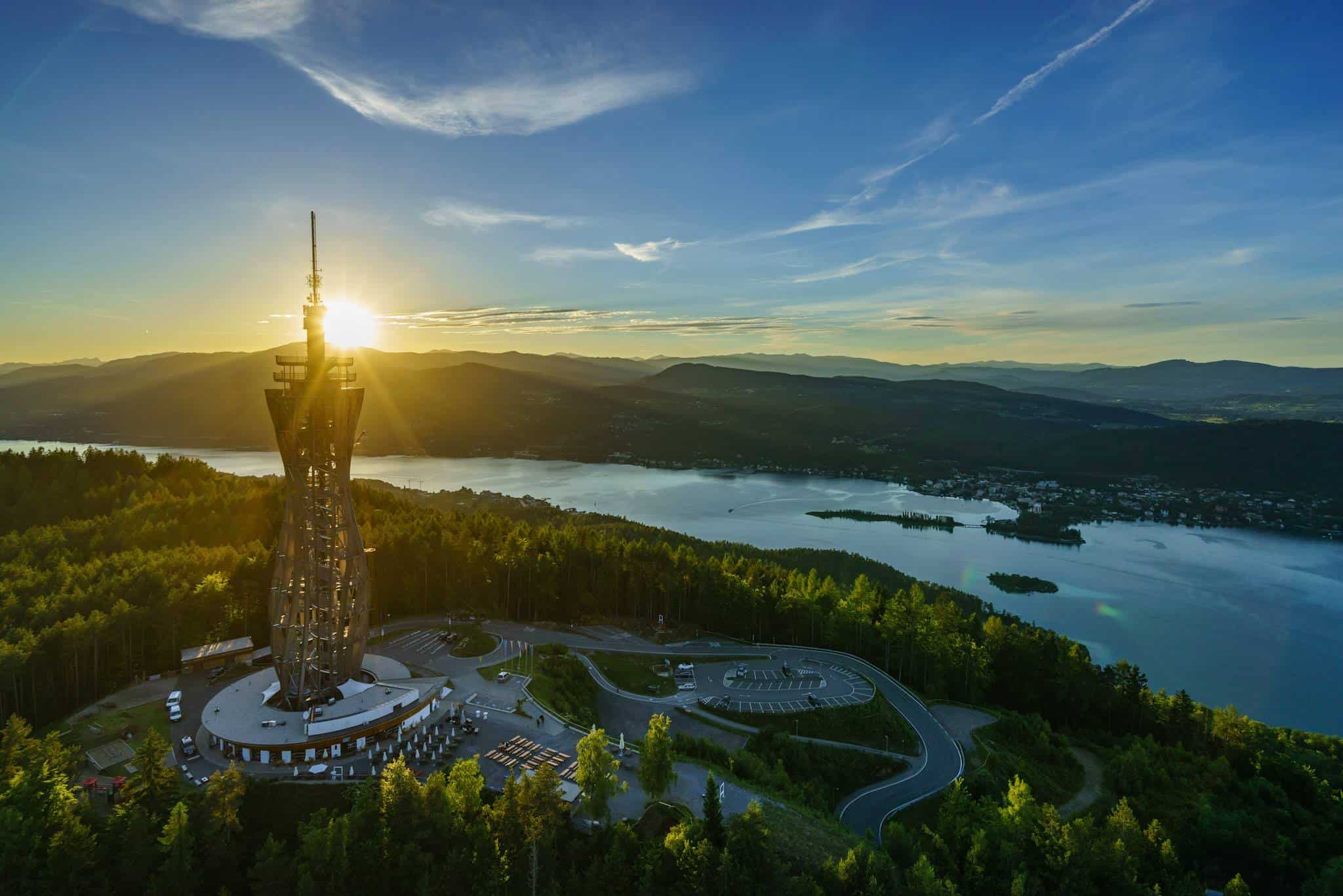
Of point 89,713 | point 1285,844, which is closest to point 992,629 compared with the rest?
point 1285,844

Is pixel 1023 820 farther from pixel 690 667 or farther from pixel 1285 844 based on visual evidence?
pixel 690 667

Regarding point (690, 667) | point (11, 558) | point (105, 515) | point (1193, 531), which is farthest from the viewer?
point (1193, 531)

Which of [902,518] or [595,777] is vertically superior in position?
[595,777]

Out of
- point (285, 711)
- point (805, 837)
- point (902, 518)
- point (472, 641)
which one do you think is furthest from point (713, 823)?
point (902, 518)

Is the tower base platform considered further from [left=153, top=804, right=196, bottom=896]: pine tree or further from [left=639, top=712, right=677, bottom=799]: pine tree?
[left=639, top=712, right=677, bottom=799]: pine tree

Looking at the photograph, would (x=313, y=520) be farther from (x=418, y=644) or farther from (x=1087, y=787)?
(x=1087, y=787)
